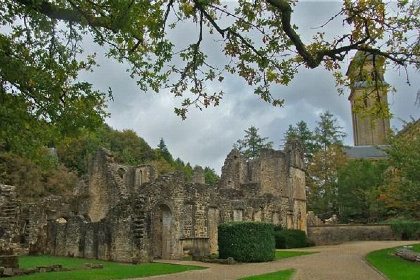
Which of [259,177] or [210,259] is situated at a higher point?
[259,177]

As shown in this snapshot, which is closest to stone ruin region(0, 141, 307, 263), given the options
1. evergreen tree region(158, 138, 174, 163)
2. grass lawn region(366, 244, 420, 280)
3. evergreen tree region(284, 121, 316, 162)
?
grass lawn region(366, 244, 420, 280)

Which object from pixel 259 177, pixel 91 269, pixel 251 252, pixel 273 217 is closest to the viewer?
pixel 91 269

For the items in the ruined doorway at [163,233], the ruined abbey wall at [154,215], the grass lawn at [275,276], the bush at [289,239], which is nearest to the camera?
the grass lawn at [275,276]

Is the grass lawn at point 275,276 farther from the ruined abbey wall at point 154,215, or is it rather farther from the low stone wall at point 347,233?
the low stone wall at point 347,233

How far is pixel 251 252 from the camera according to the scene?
802 inches

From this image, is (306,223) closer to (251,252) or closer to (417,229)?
(417,229)

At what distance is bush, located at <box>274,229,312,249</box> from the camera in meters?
31.0

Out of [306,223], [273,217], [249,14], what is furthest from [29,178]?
[249,14]

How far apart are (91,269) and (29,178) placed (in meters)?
24.7

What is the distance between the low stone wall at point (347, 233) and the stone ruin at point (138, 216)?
364 cm

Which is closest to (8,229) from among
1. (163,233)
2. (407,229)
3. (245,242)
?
(163,233)

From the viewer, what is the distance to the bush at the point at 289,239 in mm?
30984

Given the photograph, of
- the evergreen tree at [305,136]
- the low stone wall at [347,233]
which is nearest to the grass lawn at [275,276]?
the low stone wall at [347,233]

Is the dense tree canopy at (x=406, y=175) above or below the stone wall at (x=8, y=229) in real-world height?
above
